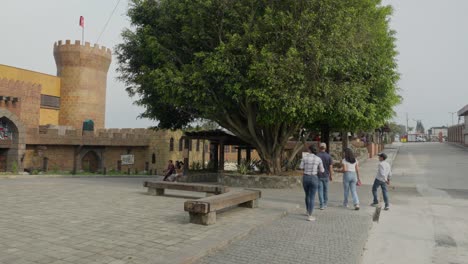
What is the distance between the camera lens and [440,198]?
11664 mm

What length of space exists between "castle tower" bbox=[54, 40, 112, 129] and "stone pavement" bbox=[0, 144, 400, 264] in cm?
3486

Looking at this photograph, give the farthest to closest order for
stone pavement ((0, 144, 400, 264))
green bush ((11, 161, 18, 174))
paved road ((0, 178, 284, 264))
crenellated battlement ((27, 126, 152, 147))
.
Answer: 1. crenellated battlement ((27, 126, 152, 147))
2. green bush ((11, 161, 18, 174))
3. stone pavement ((0, 144, 400, 264))
4. paved road ((0, 178, 284, 264))

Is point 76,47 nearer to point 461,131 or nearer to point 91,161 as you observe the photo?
point 91,161

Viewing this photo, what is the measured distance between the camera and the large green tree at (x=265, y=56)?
1219 centimetres

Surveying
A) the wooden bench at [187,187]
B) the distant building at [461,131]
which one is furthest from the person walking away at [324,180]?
the distant building at [461,131]

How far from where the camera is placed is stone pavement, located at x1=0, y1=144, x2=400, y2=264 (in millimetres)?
4996

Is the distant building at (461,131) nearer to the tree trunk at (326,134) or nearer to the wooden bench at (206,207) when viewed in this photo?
the tree trunk at (326,134)

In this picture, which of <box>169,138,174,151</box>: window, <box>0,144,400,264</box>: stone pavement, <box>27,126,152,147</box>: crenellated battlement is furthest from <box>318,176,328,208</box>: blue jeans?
<box>169,138,174,151</box>: window

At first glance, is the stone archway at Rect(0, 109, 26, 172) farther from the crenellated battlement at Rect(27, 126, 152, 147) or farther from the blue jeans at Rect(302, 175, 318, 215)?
the blue jeans at Rect(302, 175, 318, 215)

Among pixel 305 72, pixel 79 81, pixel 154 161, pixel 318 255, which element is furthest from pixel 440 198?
pixel 79 81

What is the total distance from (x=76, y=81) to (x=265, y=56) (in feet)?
119

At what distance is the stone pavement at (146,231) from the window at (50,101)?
35.0 meters

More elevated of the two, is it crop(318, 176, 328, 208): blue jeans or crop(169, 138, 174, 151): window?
crop(169, 138, 174, 151): window

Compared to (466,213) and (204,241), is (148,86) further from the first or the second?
(466,213)
